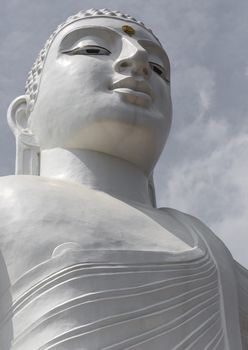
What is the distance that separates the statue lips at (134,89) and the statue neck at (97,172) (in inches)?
18.8

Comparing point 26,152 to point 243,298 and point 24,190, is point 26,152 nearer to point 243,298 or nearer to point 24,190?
point 24,190

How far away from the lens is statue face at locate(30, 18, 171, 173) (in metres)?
6.47

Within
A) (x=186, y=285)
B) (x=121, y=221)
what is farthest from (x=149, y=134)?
(x=186, y=285)

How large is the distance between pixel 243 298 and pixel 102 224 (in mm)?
1225

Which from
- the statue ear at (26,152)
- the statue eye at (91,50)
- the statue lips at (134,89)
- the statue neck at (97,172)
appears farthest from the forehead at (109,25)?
the statue neck at (97,172)

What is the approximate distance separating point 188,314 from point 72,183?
4.45 feet

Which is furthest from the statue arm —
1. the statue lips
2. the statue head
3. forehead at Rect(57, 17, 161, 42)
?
forehead at Rect(57, 17, 161, 42)

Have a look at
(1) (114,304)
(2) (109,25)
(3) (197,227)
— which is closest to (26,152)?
(2) (109,25)

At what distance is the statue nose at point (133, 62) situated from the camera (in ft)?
21.7

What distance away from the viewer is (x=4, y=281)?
18.1ft

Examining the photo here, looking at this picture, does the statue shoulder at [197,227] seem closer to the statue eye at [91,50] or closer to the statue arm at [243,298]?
the statue arm at [243,298]

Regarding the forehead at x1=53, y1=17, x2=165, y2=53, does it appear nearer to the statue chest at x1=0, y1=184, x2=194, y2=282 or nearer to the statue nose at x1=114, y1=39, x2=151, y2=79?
the statue nose at x1=114, y1=39, x2=151, y2=79

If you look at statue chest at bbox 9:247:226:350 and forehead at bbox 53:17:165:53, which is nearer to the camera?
statue chest at bbox 9:247:226:350

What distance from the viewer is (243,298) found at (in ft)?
20.5
